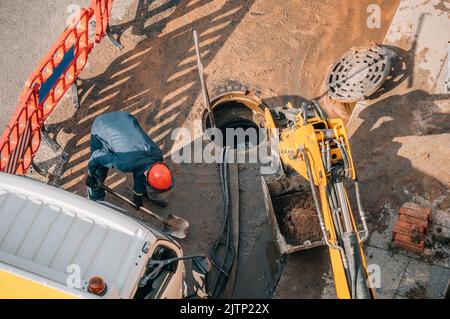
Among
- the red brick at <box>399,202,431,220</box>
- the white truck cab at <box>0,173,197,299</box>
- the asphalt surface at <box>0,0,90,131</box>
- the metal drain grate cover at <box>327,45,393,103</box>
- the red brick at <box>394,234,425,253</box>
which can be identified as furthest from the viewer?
the asphalt surface at <box>0,0,90,131</box>

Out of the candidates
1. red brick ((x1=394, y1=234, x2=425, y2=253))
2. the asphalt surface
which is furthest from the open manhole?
the asphalt surface

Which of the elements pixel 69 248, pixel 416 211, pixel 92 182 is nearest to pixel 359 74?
pixel 416 211

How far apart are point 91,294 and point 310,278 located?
3.73 metres

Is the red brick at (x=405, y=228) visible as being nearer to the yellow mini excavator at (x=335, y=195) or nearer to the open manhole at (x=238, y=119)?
the yellow mini excavator at (x=335, y=195)

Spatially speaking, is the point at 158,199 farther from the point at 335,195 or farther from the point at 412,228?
the point at 412,228

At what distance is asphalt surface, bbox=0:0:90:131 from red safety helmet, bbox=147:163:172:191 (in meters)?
4.24

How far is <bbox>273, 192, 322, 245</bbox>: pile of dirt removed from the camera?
10125mm

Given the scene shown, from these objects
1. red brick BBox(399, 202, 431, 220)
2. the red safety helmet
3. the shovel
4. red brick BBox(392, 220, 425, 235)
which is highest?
red brick BBox(399, 202, 431, 220)

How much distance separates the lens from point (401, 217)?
973 cm

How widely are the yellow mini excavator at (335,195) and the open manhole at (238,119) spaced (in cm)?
283

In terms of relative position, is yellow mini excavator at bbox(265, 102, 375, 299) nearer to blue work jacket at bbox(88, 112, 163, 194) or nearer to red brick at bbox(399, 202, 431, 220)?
red brick at bbox(399, 202, 431, 220)

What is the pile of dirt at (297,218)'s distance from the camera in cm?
1012

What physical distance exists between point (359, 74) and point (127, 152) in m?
4.39

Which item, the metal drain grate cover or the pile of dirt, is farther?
the metal drain grate cover
